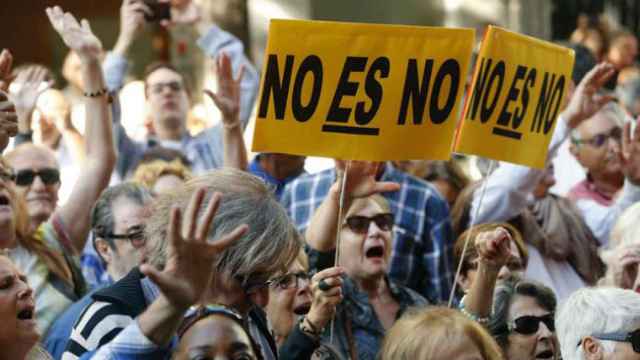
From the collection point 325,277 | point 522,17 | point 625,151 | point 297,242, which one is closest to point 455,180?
point 625,151

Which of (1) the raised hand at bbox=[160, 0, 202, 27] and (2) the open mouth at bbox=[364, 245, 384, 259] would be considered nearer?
(2) the open mouth at bbox=[364, 245, 384, 259]

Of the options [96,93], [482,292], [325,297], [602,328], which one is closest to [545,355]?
[482,292]

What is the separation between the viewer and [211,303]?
14.2 ft

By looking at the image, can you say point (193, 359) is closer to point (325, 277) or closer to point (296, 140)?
point (325, 277)

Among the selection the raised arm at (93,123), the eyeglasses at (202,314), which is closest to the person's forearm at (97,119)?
the raised arm at (93,123)

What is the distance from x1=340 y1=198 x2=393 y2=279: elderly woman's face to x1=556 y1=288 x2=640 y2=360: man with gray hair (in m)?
1.00

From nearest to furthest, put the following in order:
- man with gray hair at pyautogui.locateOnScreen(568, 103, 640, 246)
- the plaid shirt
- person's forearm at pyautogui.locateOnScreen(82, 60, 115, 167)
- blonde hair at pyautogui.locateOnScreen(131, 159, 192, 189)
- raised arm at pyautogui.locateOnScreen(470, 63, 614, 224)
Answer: person's forearm at pyautogui.locateOnScreen(82, 60, 115, 167) < the plaid shirt < blonde hair at pyautogui.locateOnScreen(131, 159, 192, 189) < raised arm at pyautogui.locateOnScreen(470, 63, 614, 224) < man with gray hair at pyautogui.locateOnScreen(568, 103, 640, 246)

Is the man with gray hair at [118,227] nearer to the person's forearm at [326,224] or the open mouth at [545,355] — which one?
the person's forearm at [326,224]

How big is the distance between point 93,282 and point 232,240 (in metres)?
3.73

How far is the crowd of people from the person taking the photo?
14.4ft

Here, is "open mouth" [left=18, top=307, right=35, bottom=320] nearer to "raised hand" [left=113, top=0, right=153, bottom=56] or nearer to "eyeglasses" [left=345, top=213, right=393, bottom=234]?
"eyeglasses" [left=345, top=213, right=393, bottom=234]

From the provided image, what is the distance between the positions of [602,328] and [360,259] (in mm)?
1207

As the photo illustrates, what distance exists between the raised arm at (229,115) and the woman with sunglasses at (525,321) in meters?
1.21

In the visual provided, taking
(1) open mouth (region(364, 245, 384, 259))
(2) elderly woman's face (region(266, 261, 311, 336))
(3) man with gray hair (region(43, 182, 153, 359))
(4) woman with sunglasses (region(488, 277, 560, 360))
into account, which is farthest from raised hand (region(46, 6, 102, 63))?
(4) woman with sunglasses (region(488, 277, 560, 360))
